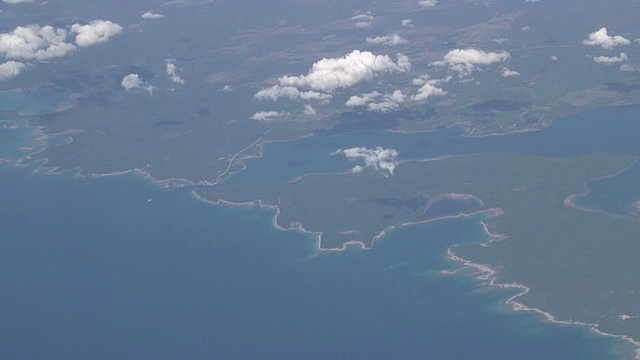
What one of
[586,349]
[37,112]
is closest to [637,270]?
[586,349]

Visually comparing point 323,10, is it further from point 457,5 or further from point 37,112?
point 37,112

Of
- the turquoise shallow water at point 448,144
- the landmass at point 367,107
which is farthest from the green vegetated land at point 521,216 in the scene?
the turquoise shallow water at point 448,144

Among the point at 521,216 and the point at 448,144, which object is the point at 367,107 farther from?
the point at 521,216

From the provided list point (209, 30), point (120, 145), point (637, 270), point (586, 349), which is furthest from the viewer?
point (209, 30)

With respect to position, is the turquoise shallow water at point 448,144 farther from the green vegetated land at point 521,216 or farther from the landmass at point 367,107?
the green vegetated land at point 521,216

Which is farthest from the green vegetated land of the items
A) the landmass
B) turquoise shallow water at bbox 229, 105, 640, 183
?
turquoise shallow water at bbox 229, 105, 640, 183

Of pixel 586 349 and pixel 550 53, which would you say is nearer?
pixel 586 349

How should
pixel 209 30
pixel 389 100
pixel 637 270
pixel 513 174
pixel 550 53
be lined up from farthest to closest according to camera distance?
pixel 209 30, pixel 550 53, pixel 389 100, pixel 513 174, pixel 637 270

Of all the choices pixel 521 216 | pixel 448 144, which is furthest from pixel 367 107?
pixel 521 216
